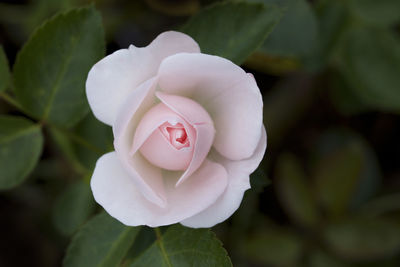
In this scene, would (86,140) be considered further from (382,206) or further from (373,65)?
(382,206)

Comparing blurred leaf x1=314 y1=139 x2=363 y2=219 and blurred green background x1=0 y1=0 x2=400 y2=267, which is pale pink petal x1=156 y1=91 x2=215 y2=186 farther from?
blurred leaf x1=314 y1=139 x2=363 y2=219

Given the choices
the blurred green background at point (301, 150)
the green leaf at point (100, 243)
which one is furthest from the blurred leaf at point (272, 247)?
the green leaf at point (100, 243)

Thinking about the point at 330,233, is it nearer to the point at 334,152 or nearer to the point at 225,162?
the point at 334,152

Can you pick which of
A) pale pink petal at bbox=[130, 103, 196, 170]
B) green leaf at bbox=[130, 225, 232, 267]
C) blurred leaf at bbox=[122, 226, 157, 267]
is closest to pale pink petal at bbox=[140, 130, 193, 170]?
pale pink petal at bbox=[130, 103, 196, 170]

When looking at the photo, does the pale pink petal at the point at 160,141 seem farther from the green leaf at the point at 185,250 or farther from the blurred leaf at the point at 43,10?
the blurred leaf at the point at 43,10

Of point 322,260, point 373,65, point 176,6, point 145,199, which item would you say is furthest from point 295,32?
point 322,260

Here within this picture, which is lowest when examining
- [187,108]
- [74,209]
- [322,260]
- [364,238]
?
[322,260]
